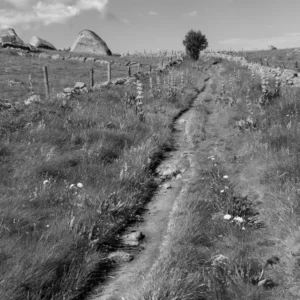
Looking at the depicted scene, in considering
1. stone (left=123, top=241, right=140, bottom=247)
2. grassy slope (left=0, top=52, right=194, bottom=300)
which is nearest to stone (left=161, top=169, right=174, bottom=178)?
grassy slope (left=0, top=52, right=194, bottom=300)

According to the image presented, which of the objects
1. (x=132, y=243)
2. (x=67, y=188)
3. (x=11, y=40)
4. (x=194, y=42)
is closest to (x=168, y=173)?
(x=67, y=188)

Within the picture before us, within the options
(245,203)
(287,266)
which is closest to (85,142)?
(245,203)

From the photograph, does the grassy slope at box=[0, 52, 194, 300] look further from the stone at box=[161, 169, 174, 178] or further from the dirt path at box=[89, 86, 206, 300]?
the stone at box=[161, 169, 174, 178]

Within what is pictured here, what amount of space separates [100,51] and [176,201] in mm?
44542

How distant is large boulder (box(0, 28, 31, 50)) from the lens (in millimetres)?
40531

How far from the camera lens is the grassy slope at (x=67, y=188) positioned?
3.71m

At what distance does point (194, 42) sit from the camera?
41562 mm

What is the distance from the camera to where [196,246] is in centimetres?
441

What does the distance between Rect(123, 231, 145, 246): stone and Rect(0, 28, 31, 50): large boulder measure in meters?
40.9

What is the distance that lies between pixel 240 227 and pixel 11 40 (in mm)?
45196

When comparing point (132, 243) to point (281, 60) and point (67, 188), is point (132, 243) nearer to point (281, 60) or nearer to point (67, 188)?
point (67, 188)

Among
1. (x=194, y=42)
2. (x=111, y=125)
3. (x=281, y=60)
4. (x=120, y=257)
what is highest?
(x=194, y=42)

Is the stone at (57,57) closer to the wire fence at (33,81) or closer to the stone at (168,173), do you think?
the wire fence at (33,81)

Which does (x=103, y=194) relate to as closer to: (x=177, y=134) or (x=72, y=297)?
(x=72, y=297)
